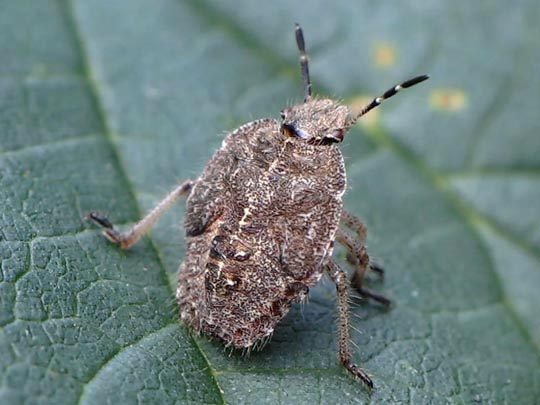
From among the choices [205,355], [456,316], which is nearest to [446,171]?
[456,316]

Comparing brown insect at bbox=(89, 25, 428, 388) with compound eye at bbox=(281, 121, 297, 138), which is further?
compound eye at bbox=(281, 121, 297, 138)

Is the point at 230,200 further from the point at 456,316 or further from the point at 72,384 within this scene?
the point at 456,316

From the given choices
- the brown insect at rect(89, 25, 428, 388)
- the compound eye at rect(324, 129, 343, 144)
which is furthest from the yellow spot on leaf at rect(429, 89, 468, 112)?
the compound eye at rect(324, 129, 343, 144)

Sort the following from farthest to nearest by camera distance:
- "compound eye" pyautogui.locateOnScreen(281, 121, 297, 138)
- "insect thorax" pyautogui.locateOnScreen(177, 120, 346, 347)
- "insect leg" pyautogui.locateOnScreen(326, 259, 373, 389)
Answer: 1. "compound eye" pyautogui.locateOnScreen(281, 121, 297, 138)
2. "insect leg" pyautogui.locateOnScreen(326, 259, 373, 389)
3. "insect thorax" pyautogui.locateOnScreen(177, 120, 346, 347)

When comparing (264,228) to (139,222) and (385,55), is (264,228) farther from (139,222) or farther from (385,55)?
(385,55)

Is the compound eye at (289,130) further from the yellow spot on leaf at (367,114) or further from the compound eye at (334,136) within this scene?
the yellow spot on leaf at (367,114)

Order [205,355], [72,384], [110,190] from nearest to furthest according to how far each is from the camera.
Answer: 1. [72,384]
2. [205,355]
3. [110,190]

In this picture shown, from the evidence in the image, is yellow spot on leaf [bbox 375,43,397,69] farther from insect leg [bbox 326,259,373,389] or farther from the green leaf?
insect leg [bbox 326,259,373,389]
